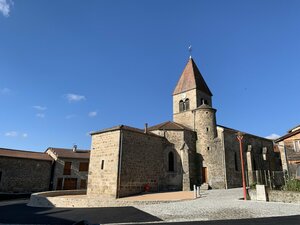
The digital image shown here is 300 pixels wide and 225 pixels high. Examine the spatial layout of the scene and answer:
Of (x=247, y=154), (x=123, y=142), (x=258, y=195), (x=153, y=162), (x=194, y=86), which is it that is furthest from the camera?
(x=194, y=86)

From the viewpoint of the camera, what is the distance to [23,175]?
25.5 meters

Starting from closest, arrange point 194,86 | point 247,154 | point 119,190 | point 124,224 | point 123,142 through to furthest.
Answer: point 124,224, point 119,190, point 123,142, point 247,154, point 194,86

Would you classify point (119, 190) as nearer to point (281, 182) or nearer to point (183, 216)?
point (183, 216)

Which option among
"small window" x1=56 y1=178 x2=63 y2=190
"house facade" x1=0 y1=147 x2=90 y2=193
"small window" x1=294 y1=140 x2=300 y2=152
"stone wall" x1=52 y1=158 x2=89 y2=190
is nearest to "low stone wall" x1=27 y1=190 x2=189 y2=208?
"house facade" x1=0 y1=147 x2=90 y2=193

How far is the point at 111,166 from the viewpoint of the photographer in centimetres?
1772

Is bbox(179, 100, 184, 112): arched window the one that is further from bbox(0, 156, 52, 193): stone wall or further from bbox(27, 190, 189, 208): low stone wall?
bbox(0, 156, 52, 193): stone wall

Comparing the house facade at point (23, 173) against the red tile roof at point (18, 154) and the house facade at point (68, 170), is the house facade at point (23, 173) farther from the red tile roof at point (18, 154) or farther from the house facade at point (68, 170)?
the house facade at point (68, 170)

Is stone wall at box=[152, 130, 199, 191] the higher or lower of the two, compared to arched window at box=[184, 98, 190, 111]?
lower

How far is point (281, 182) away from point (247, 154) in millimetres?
7584

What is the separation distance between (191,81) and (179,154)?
11539 millimetres

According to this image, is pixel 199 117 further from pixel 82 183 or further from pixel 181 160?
pixel 82 183

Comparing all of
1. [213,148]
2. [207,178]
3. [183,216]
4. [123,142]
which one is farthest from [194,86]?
[183,216]

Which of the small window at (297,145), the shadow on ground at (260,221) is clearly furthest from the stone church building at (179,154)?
the shadow on ground at (260,221)

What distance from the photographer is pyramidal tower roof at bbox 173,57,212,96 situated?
2942cm
